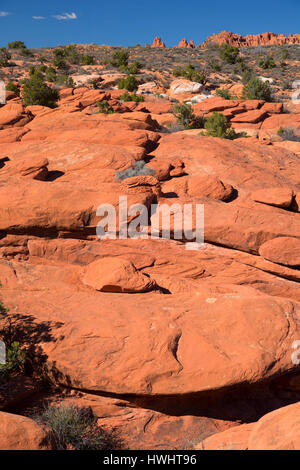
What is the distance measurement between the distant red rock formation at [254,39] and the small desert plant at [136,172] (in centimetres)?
13067

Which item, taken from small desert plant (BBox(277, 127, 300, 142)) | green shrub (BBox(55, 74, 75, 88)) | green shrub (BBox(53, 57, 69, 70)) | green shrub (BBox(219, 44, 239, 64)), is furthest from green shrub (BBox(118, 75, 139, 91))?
green shrub (BBox(219, 44, 239, 64))

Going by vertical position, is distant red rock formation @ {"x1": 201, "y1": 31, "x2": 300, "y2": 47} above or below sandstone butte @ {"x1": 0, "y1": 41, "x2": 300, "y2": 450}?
above

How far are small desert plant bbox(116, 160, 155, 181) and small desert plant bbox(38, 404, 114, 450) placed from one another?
6738mm

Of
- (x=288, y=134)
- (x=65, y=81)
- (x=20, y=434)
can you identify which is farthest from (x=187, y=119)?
(x=20, y=434)

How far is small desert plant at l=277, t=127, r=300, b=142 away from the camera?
18.1 m

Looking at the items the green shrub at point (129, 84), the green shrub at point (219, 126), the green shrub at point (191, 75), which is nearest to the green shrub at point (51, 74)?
the green shrub at point (129, 84)

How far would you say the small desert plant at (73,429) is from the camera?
5062 millimetres

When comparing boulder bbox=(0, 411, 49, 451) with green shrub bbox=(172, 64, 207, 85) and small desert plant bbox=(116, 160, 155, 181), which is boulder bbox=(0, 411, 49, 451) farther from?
green shrub bbox=(172, 64, 207, 85)

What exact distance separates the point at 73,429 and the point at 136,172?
7.34 metres

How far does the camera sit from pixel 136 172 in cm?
1029

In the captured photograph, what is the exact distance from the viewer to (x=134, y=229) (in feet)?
28.7

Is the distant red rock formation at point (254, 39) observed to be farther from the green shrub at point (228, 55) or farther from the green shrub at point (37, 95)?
the green shrub at point (37, 95)
